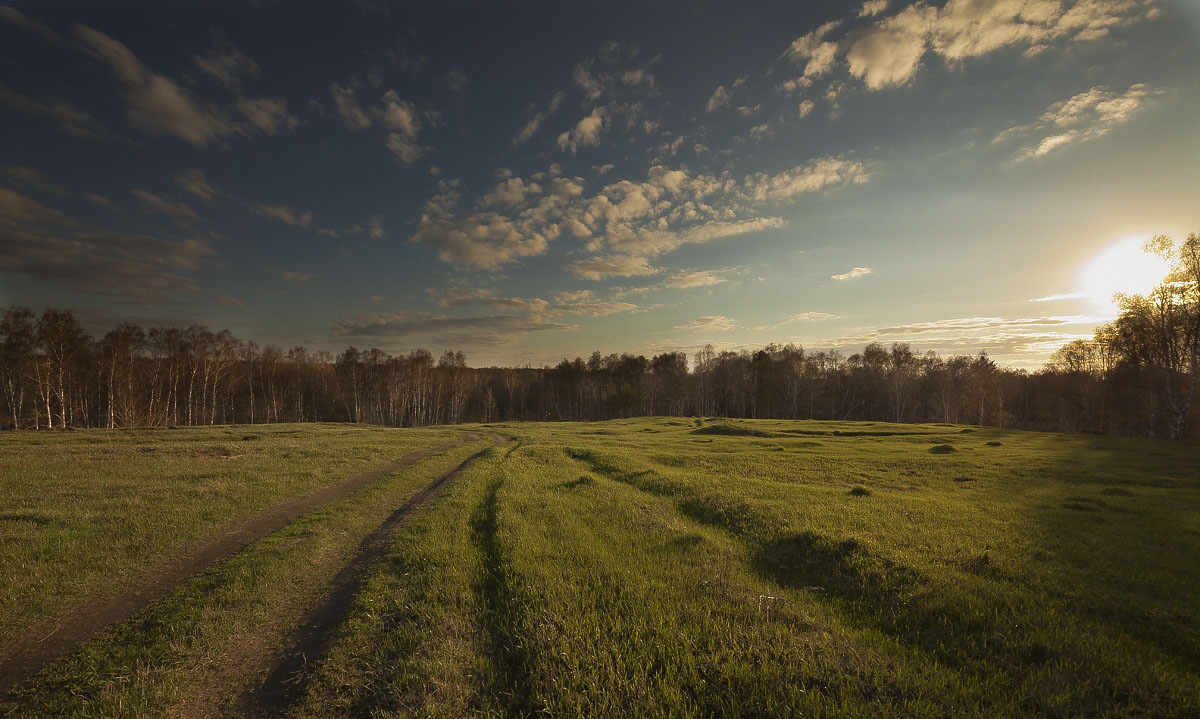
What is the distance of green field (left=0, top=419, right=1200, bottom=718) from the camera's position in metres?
5.14

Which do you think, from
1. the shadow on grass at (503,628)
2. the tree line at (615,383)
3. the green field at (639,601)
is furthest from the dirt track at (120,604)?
the tree line at (615,383)

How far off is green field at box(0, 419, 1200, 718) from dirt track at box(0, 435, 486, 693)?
330 mm

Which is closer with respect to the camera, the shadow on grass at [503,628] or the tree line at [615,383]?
the shadow on grass at [503,628]

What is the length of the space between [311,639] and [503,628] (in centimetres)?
336

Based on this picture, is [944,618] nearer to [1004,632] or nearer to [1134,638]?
[1004,632]

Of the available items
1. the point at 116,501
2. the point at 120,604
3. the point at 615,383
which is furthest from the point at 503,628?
the point at 615,383

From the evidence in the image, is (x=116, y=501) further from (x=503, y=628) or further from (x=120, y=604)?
(x=503, y=628)

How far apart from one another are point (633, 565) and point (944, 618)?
554 centimetres

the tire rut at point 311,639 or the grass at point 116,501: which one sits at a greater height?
the grass at point 116,501

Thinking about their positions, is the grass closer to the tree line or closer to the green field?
the green field

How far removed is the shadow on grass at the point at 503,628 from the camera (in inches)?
205

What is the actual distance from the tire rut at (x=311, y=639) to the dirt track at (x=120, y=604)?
3388mm

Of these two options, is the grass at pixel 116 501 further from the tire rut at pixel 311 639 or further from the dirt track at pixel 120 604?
the tire rut at pixel 311 639

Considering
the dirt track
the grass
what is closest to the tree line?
the grass
